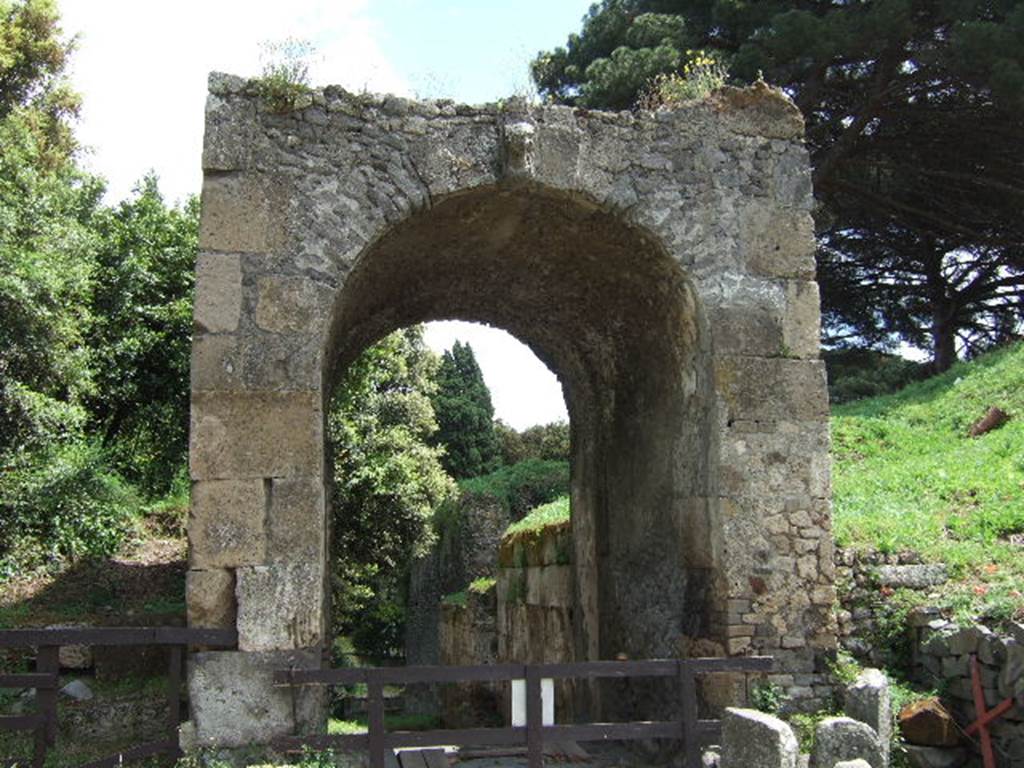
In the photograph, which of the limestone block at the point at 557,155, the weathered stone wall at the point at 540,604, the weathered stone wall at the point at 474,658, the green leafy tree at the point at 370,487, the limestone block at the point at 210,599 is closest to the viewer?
the limestone block at the point at 210,599

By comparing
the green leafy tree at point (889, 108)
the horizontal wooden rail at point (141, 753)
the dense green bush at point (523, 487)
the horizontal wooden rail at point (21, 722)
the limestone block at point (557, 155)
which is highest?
A: the green leafy tree at point (889, 108)

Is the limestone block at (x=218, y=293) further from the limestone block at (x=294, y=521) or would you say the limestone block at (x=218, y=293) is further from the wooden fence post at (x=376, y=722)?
the wooden fence post at (x=376, y=722)

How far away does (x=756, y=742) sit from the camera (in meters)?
5.07

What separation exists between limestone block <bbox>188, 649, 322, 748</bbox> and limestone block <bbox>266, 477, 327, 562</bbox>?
24.9 inches

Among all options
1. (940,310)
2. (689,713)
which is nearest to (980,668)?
(689,713)

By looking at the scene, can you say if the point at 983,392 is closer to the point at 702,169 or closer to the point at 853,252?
the point at 853,252

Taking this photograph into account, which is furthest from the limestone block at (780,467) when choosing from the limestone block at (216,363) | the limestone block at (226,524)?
the limestone block at (216,363)

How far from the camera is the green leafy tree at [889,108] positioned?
17.1 m

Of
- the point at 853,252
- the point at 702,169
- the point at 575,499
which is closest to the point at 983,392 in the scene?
the point at 853,252

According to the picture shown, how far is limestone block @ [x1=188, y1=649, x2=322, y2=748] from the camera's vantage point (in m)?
6.04

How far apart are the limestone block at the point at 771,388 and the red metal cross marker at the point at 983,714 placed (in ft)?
6.76

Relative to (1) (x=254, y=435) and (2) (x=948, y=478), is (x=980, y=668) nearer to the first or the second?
(2) (x=948, y=478)

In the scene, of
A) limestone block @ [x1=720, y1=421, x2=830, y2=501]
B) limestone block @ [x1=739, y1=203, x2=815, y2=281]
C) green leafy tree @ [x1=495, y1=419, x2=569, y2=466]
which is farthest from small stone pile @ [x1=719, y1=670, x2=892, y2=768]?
green leafy tree @ [x1=495, y1=419, x2=569, y2=466]

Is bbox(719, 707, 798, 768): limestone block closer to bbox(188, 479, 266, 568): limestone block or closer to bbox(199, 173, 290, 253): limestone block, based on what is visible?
bbox(188, 479, 266, 568): limestone block
